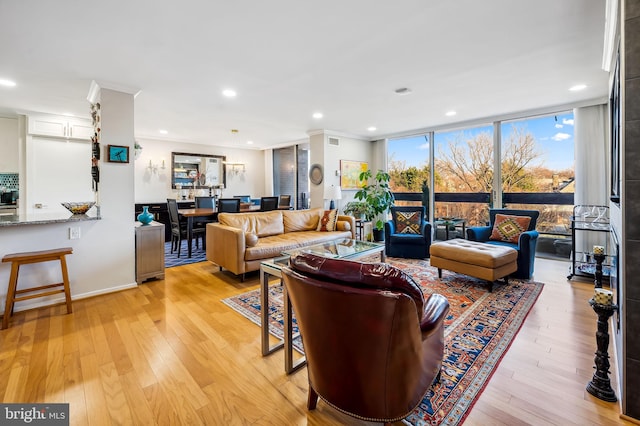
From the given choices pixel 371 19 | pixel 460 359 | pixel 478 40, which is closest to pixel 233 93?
pixel 371 19

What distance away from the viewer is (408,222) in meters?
4.98

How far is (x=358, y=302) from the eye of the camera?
113 cm

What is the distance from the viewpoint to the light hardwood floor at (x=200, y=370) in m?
1.53

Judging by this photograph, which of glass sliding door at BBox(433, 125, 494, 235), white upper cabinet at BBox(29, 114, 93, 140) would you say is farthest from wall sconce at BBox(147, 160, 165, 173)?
glass sliding door at BBox(433, 125, 494, 235)

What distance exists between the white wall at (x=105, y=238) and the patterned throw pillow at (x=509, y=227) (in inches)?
194

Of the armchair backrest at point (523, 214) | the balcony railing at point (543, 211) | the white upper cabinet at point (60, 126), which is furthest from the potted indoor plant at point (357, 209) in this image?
the white upper cabinet at point (60, 126)

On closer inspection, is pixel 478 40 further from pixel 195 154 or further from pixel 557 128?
pixel 195 154

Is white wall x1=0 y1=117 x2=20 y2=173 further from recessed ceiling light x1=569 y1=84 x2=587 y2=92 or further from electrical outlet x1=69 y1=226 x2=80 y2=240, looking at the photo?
recessed ceiling light x1=569 y1=84 x2=587 y2=92

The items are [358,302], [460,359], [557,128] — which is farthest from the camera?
[557,128]

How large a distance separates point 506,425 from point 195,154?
25.8 feet

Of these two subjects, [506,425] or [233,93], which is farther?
[233,93]

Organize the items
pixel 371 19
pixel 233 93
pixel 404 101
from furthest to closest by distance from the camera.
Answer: pixel 404 101
pixel 233 93
pixel 371 19

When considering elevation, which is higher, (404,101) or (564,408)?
(404,101)

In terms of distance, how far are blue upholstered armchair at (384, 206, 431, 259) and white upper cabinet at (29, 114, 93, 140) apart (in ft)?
17.9
